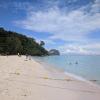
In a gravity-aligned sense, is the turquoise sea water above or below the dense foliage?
below

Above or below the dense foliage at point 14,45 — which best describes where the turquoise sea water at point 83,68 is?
below

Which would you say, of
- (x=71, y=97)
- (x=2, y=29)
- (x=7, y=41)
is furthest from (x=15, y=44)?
(x=71, y=97)

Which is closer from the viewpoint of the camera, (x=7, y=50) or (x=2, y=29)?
(x=7, y=50)

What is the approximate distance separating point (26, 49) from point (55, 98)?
130 metres

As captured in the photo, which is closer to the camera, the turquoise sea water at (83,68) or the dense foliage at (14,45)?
the turquoise sea water at (83,68)

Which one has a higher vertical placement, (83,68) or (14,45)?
(14,45)

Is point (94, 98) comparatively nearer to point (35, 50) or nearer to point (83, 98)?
point (83, 98)

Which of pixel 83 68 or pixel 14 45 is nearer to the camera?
pixel 83 68

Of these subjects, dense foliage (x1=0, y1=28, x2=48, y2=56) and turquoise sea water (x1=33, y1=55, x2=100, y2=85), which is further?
dense foliage (x1=0, y1=28, x2=48, y2=56)

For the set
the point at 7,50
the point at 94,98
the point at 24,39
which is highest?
the point at 24,39

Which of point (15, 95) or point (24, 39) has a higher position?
point (24, 39)

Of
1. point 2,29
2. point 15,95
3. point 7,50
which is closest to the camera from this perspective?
point 15,95

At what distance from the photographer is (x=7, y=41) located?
117 meters

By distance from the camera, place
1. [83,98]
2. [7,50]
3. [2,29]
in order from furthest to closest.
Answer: [2,29], [7,50], [83,98]
